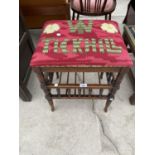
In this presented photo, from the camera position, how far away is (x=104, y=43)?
2.63 feet

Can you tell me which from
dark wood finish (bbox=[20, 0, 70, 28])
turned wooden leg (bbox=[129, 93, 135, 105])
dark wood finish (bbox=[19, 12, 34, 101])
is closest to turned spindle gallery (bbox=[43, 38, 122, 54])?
dark wood finish (bbox=[19, 12, 34, 101])

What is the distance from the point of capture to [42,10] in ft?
4.45

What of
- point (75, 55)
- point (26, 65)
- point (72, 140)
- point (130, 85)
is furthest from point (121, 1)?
point (72, 140)

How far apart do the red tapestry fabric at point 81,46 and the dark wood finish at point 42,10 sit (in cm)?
44

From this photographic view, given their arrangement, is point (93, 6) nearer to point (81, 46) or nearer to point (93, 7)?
A: point (93, 7)

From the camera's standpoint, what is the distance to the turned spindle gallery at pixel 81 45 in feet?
2.51

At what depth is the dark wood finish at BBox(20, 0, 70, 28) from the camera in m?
1.28

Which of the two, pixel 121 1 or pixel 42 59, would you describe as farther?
pixel 121 1

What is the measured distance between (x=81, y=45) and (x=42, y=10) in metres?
0.78

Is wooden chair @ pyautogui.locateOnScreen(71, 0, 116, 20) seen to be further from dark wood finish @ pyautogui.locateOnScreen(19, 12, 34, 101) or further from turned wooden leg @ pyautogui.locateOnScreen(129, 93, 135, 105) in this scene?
turned wooden leg @ pyautogui.locateOnScreen(129, 93, 135, 105)

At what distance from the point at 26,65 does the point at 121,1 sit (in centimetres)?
175

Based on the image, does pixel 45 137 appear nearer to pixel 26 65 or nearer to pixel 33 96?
pixel 33 96
